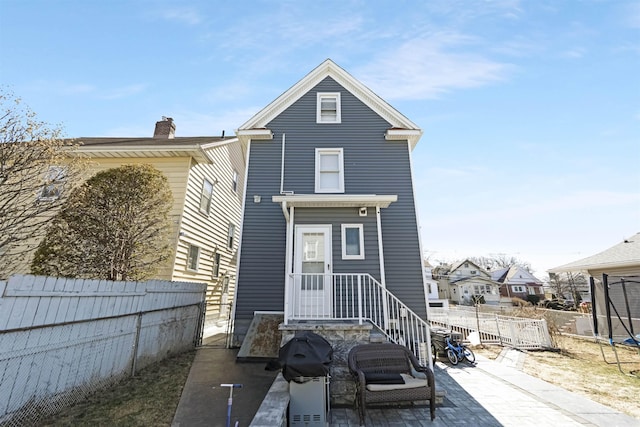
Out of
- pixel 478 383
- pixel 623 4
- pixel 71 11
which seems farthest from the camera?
pixel 71 11

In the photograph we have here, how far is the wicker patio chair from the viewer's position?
3.96m

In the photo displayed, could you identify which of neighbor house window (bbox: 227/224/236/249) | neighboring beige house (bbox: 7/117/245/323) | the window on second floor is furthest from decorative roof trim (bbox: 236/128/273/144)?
neighbor house window (bbox: 227/224/236/249)

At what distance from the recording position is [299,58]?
10070 millimetres

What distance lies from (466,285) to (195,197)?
4274 centimetres

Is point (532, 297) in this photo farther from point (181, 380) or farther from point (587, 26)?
point (181, 380)

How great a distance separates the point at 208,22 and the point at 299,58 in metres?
3.32

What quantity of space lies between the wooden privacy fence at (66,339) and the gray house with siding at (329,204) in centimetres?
277

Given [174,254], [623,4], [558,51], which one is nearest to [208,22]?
[174,254]

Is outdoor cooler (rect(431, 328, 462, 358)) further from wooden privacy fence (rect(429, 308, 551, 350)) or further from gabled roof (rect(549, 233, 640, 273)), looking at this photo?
gabled roof (rect(549, 233, 640, 273))

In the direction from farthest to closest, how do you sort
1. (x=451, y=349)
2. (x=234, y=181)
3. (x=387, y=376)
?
1. (x=234, y=181)
2. (x=451, y=349)
3. (x=387, y=376)

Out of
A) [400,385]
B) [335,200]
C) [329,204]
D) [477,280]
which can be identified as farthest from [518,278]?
[400,385]

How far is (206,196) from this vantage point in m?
11.6

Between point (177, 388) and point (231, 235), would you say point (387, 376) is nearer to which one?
point (177, 388)

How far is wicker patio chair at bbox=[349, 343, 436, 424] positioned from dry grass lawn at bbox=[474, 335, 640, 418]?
3.51 metres
